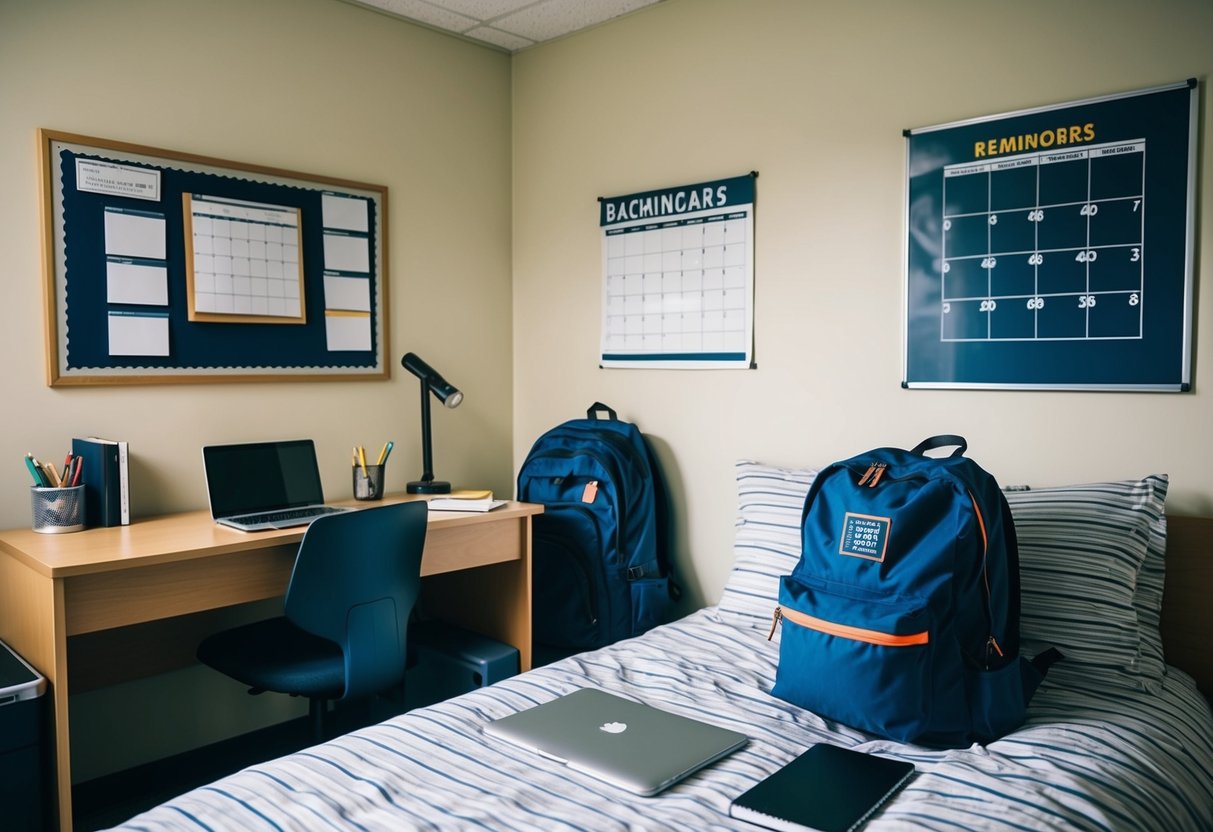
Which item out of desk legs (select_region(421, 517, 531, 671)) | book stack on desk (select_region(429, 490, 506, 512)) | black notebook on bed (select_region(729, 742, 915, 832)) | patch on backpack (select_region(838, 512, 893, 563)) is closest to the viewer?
black notebook on bed (select_region(729, 742, 915, 832))

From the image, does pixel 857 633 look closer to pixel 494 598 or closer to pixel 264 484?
pixel 494 598

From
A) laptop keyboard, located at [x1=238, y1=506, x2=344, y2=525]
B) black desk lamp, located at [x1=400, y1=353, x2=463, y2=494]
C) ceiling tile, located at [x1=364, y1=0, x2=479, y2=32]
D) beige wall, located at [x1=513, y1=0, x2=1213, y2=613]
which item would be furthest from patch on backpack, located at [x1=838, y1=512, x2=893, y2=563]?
ceiling tile, located at [x1=364, y1=0, x2=479, y2=32]

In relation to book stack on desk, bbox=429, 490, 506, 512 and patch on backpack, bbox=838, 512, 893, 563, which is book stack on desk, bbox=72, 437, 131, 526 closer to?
book stack on desk, bbox=429, 490, 506, 512

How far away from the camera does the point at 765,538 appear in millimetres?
2488

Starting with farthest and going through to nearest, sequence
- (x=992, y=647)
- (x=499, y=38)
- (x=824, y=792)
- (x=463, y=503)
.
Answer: (x=499, y=38)
(x=463, y=503)
(x=992, y=647)
(x=824, y=792)

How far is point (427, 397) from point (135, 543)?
1145 millimetres

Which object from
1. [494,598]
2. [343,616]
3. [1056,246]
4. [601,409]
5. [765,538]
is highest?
[1056,246]

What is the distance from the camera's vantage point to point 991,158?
7.62 ft

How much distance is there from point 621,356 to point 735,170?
76 cm

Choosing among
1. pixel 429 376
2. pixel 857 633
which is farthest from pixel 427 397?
pixel 857 633

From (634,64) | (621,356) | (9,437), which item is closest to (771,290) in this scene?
(621,356)

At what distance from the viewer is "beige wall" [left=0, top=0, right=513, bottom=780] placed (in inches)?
93.7

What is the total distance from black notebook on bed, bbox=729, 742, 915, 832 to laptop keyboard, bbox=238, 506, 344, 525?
1443mm

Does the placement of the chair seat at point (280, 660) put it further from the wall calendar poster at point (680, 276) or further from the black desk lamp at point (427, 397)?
the wall calendar poster at point (680, 276)
